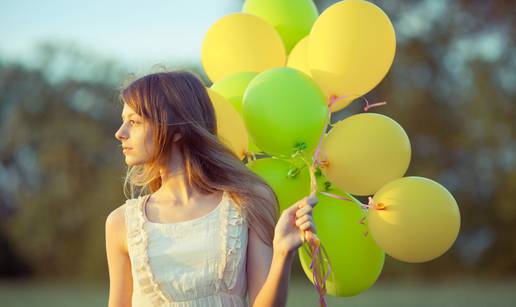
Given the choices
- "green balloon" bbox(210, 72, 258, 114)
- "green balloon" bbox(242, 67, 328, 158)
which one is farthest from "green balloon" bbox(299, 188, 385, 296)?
"green balloon" bbox(210, 72, 258, 114)

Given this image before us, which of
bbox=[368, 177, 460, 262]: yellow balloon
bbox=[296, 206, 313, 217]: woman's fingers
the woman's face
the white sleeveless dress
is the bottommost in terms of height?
bbox=[368, 177, 460, 262]: yellow balloon

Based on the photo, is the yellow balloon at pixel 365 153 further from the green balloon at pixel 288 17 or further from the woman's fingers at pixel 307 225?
the green balloon at pixel 288 17

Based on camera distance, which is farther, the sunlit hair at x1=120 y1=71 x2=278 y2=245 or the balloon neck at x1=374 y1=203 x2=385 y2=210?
the balloon neck at x1=374 y1=203 x2=385 y2=210

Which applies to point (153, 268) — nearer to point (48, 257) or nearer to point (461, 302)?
point (461, 302)

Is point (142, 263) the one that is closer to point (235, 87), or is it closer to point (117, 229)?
point (117, 229)

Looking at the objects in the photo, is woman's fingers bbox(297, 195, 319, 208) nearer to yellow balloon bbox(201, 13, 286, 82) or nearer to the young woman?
the young woman

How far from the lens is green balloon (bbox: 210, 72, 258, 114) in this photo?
291 cm

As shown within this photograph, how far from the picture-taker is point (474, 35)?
1568cm

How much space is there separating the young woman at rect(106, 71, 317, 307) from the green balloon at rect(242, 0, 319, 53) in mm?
901

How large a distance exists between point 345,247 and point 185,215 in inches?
22.6

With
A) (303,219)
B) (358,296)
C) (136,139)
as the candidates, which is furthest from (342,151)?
(358,296)

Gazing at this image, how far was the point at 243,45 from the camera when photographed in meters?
3.16

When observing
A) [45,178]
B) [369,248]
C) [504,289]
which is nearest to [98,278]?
[45,178]

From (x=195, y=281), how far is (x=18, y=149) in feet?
48.6
